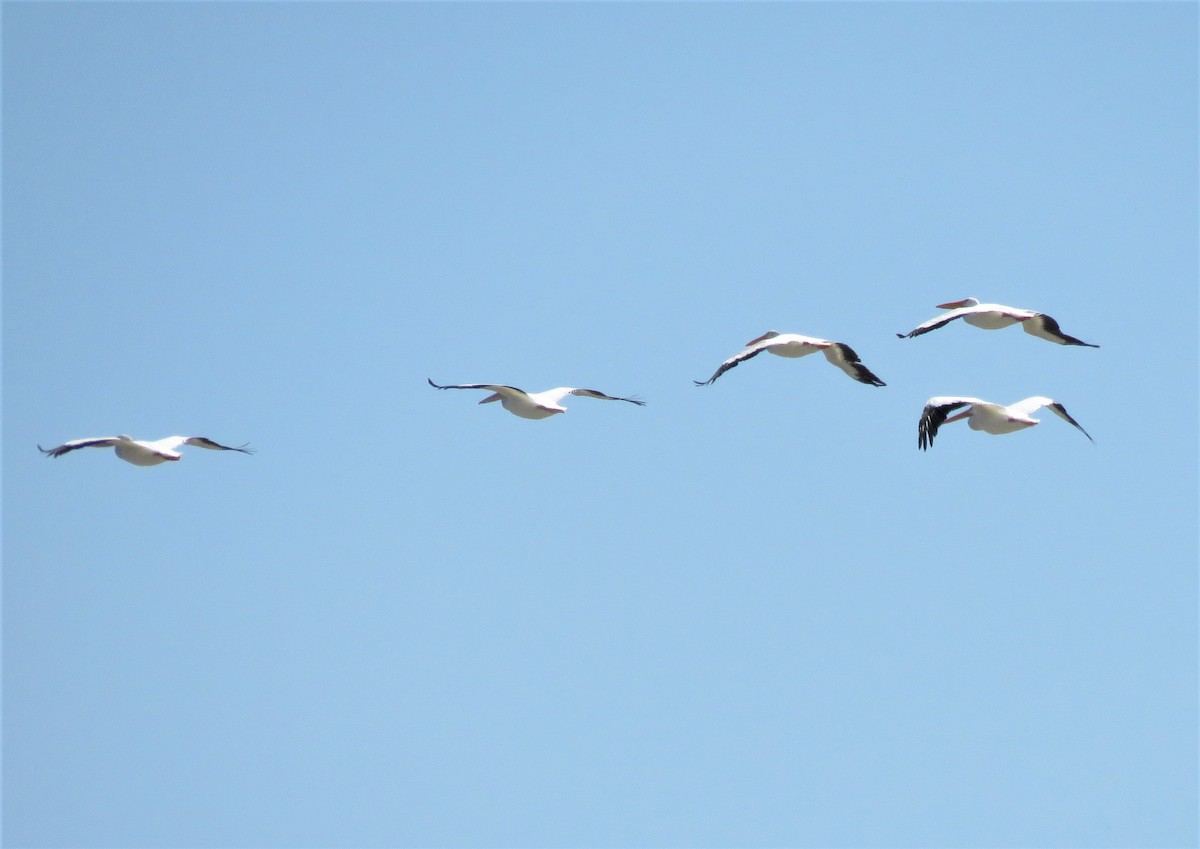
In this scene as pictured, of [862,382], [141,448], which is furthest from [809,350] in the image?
[141,448]

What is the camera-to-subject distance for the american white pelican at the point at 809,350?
2053 cm

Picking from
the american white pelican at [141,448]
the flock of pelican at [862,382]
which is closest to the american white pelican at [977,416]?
the flock of pelican at [862,382]

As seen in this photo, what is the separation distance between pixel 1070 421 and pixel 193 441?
1112 centimetres

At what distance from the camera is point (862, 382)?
21.1 metres

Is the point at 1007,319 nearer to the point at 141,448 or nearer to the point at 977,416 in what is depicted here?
the point at 977,416

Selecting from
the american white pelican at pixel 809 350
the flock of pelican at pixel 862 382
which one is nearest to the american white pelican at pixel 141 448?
the flock of pelican at pixel 862 382

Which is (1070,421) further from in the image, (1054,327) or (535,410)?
(535,410)

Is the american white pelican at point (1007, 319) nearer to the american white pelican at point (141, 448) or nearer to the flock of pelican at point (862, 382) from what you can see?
the flock of pelican at point (862, 382)

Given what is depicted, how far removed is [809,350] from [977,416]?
2.25 metres

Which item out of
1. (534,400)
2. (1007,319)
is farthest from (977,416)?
(534,400)

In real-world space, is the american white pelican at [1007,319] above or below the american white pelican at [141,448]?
above

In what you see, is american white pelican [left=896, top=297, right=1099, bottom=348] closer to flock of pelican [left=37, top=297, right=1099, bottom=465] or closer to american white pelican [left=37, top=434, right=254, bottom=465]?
flock of pelican [left=37, top=297, right=1099, bottom=465]

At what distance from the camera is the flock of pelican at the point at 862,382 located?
64.5ft

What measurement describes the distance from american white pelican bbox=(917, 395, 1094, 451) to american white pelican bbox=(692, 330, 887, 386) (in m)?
1.37
